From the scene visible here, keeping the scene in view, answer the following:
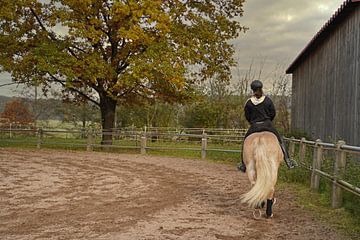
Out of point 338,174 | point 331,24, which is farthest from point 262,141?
point 331,24

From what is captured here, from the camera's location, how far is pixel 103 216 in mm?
6422

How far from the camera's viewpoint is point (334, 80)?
14.0m

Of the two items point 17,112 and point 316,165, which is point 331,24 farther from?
point 17,112

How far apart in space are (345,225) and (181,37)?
15.4m

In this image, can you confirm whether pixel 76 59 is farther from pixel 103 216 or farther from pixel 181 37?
pixel 103 216

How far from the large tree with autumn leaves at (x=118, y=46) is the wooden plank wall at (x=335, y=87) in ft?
17.7

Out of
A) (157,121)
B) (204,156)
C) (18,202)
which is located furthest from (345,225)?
(157,121)

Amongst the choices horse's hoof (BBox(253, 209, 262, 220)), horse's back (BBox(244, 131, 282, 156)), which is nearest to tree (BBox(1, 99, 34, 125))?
horse's back (BBox(244, 131, 282, 156))

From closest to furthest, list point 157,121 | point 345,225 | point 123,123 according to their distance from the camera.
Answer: point 345,225 → point 157,121 → point 123,123

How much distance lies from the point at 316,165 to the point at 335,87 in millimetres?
5406

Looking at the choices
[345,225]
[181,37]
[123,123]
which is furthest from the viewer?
[123,123]

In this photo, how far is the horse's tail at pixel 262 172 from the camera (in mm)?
6148

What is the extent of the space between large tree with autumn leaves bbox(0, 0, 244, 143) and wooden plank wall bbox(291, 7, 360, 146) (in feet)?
17.7

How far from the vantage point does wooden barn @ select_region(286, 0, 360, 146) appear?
11.6m
